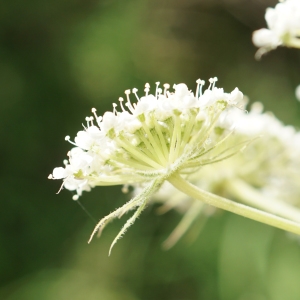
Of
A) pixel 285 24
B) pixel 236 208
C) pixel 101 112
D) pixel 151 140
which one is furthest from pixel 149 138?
pixel 101 112

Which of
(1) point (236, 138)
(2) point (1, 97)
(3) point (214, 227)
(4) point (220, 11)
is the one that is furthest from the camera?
(4) point (220, 11)

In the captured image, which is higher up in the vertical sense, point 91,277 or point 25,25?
point 25,25

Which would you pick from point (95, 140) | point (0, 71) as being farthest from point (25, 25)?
A: point (95, 140)

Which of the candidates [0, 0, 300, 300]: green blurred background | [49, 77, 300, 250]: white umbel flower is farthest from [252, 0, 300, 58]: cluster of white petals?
[0, 0, 300, 300]: green blurred background

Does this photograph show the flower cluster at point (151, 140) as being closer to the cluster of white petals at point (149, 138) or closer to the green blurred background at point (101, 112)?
the cluster of white petals at point (149, 138)

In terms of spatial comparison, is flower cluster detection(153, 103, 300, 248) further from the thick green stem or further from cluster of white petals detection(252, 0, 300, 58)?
cluster of white petals detection(252, 0, 300, 58)

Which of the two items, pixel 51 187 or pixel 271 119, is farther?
pixel 51 187

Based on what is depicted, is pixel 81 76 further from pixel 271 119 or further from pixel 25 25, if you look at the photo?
pixel 271 119

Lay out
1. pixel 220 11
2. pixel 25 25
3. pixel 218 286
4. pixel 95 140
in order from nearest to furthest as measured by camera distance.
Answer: pixel 95 140
pixel 218 286
pixel 25 25
pixel 220 11

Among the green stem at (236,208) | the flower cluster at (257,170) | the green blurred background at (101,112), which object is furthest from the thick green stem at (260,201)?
the green blurred background at (101,112)
